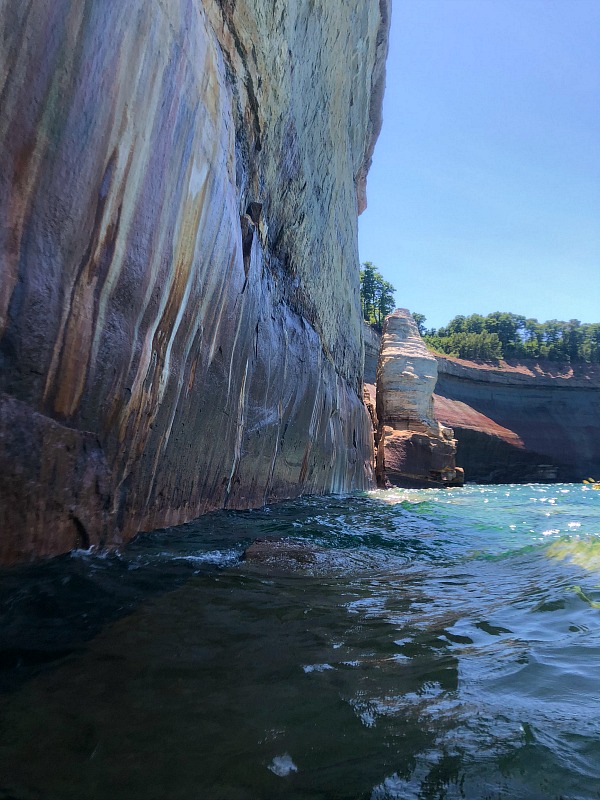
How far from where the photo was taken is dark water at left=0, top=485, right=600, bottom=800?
1.41 m

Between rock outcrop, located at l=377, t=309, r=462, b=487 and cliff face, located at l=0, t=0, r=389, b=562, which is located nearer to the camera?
cliff face, located at l=0, t=0, r=389, b=562

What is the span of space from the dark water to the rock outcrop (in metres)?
18.6

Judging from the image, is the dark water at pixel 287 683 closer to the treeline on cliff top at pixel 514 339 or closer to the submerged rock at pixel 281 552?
the submerged rock at pixel 281 552

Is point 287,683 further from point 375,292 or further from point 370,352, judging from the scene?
point 375,292

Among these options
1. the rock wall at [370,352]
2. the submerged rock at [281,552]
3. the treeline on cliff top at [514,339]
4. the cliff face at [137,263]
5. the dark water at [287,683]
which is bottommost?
the submerged rock at [281,552]

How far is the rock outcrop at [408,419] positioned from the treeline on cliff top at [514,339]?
20419mm

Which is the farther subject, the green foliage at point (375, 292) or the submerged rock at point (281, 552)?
the green foliage at point (375, 292)

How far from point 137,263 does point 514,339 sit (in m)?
52.5

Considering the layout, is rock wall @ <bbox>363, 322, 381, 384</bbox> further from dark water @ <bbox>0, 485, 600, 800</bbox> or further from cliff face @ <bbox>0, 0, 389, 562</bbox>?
dark water @ <bbox>0, 485, 600, 800</bbox>

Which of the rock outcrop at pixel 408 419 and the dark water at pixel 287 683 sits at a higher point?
the rock outcrop at pixel 408 419

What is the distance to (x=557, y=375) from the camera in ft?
144

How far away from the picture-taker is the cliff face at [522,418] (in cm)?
3591

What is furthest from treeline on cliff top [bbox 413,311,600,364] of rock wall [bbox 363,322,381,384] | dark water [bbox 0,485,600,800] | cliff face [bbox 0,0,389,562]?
dark water [bbox 0,485,600,800]

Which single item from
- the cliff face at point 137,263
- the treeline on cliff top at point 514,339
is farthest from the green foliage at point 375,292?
the cliff face at point 137,263
